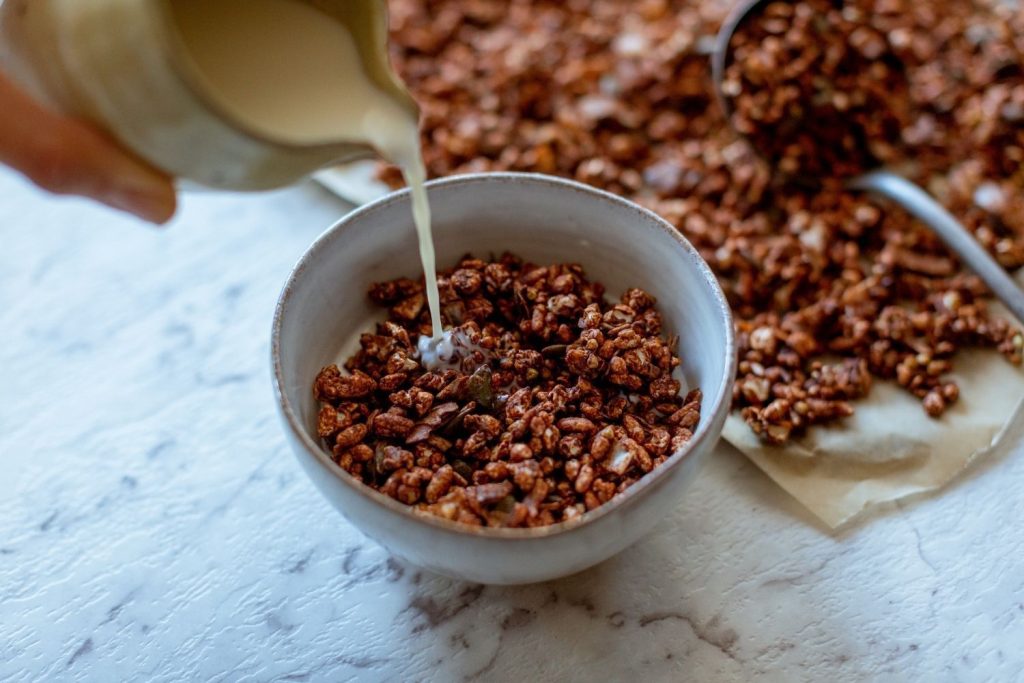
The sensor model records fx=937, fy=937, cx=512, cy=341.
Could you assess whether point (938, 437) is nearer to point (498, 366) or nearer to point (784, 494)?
point (784, 494)

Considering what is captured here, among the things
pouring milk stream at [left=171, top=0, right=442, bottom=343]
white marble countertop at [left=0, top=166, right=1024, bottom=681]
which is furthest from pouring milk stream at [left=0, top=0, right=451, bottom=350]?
white marble countertop at [left=0, top=166, right=1024, bottom=681]

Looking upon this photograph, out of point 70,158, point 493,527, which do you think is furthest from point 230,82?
point 493,527

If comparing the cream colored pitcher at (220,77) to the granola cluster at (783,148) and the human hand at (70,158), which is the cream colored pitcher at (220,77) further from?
the granola cluster at (783,148)

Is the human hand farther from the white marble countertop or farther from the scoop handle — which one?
the scoop handle

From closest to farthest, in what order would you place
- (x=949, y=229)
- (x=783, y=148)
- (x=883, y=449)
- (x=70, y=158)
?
(x=70, y=158) → (x=883, y=449) → (x=949, y=229) → (x=783, y=148)

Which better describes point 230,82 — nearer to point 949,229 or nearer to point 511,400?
point 511,400
